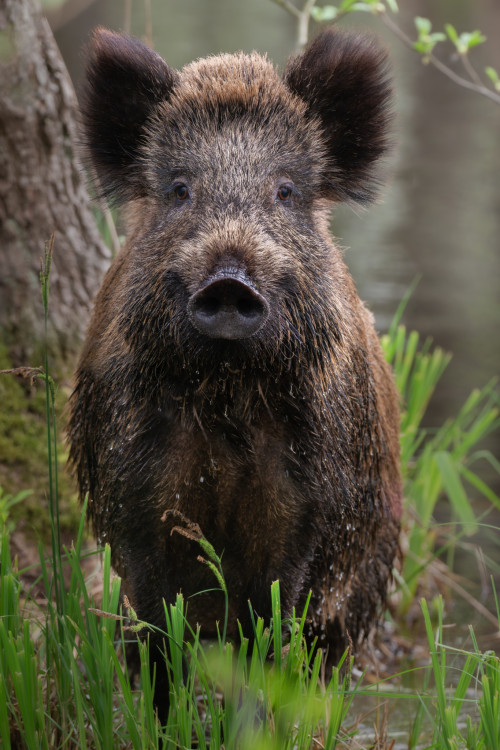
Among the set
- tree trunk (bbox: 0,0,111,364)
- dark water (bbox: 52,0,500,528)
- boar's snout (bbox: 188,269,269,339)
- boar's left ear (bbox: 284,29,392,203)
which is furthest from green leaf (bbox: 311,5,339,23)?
boar's snout (bbox: 188,269,269,339)

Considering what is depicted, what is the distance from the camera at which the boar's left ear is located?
138 inches

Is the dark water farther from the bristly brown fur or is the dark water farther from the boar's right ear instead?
the boar's right ear

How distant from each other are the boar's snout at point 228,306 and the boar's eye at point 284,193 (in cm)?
59

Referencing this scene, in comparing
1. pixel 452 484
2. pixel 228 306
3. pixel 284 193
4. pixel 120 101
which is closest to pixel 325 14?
pixel 120 101

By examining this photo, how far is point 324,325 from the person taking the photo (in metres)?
3.23

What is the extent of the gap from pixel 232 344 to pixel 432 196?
424 inches

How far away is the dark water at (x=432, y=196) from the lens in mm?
9062

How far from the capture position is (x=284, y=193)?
3.33 meters

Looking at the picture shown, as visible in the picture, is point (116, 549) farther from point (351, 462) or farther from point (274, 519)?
point (351, 462)

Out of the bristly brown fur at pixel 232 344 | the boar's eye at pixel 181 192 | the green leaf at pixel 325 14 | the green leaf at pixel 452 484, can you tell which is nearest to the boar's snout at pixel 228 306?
the bristly brown fur at pixel 232 344

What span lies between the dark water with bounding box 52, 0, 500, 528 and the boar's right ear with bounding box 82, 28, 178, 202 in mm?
898

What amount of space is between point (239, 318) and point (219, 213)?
0.43 metres

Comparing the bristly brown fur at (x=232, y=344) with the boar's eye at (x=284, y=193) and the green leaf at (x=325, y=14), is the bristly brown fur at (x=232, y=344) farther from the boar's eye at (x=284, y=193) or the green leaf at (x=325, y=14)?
the green leaf at (x=325, y=14)

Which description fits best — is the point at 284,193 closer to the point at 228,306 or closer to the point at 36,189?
the point at 228,306
